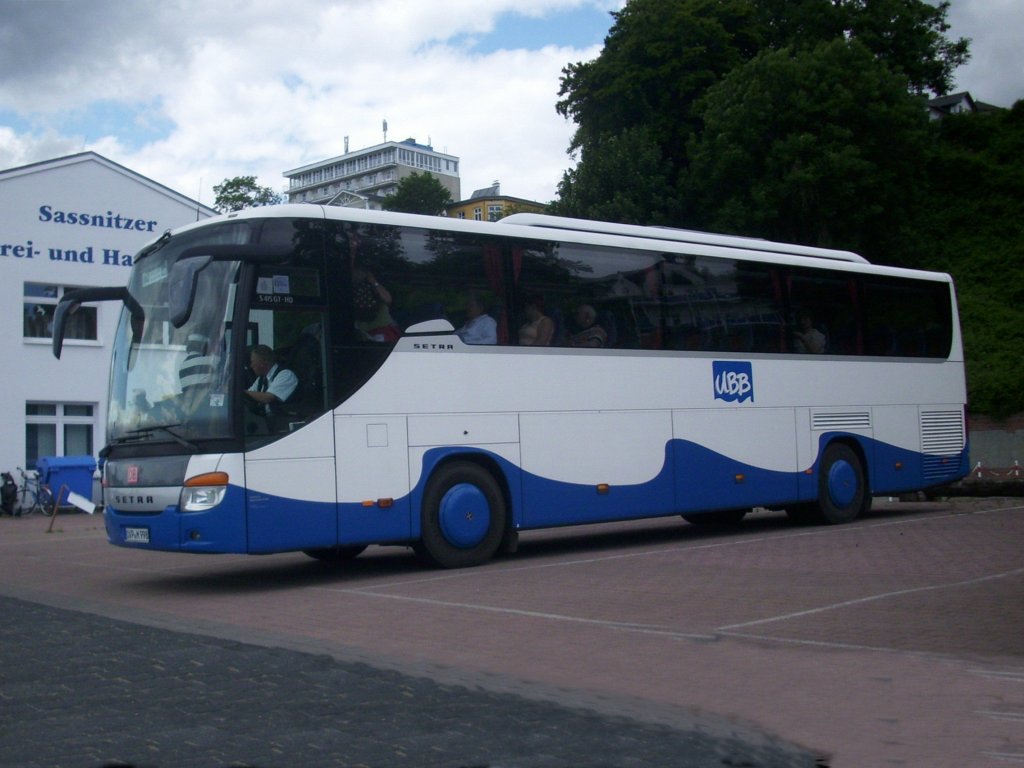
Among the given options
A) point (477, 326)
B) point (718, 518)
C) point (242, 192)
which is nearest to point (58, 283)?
point (718, 518)

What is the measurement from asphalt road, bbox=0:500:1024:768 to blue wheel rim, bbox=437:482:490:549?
0.40 m

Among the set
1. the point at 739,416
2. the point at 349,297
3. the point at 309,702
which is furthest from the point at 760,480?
the point at 309,702

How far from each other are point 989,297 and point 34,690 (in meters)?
42.6

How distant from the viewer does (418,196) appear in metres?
101

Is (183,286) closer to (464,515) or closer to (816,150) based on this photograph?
(464,515)

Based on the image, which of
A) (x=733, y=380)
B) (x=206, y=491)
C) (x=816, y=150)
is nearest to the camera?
(x=206, y=491)

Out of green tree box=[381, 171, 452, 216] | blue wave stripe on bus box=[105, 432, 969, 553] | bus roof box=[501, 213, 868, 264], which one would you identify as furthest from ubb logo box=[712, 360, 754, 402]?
green tree box=[381, 171, 452, 216]

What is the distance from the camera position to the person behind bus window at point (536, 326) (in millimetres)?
14039

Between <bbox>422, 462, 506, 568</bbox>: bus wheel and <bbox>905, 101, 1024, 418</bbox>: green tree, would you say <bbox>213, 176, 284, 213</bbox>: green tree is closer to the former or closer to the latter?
<bbox>905, 101, 1024, 418</bbox>: green tree

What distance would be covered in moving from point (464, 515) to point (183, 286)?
4.05 meters

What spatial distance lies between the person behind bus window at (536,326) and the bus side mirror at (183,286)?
3.92 m

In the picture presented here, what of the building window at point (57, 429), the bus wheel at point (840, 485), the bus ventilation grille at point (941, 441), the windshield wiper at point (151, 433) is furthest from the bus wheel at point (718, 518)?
the building window at point (57, 429)

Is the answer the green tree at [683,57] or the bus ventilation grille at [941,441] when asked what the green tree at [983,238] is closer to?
the green tree at [683,57]

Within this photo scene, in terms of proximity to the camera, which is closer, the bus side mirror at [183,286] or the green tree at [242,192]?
the bus side mirror at [183,286]
